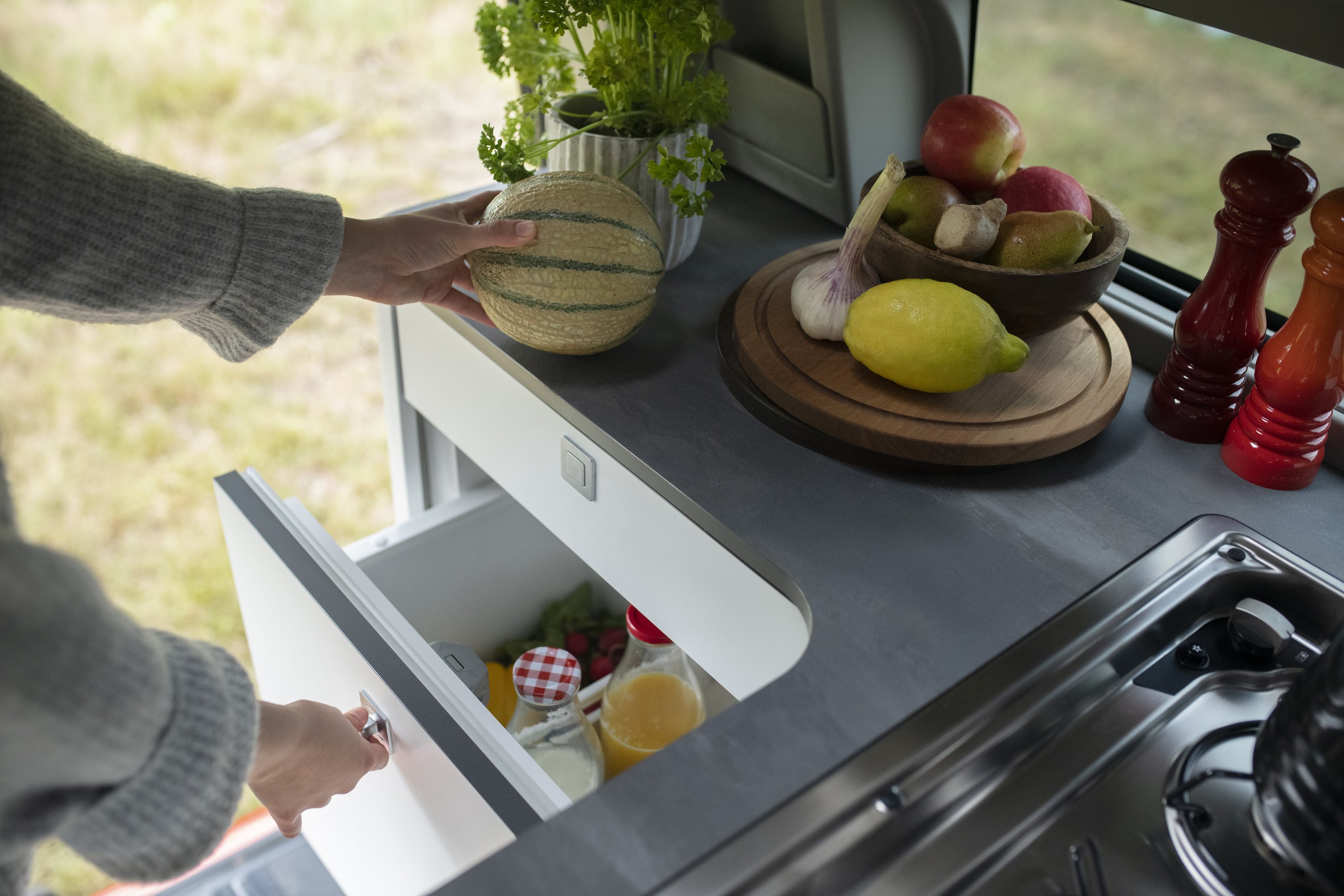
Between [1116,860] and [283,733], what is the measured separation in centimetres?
51

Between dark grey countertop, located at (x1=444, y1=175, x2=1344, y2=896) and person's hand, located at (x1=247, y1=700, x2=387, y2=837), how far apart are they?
0.21m

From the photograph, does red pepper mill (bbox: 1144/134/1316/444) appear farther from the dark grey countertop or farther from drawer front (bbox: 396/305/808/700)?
drawer front (bbox: 396/305/808/700)

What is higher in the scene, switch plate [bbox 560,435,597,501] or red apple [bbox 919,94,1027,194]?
red apple [bbox 919,94,1027,194]

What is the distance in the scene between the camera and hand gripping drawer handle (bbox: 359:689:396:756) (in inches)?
28.3

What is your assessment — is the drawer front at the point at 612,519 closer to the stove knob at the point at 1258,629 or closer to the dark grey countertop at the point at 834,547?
the dark grey countertop at the point at 834,547

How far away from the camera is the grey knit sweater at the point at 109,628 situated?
455mm

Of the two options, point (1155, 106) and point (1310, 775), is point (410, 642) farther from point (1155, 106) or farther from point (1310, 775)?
point (1155, 106)

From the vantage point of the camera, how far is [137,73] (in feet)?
7.39

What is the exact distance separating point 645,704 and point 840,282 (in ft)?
1.46

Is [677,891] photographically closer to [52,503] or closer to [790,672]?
[790,672]

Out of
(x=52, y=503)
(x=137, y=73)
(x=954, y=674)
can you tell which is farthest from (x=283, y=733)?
(x=137, y=73)

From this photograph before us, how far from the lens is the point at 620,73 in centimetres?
86

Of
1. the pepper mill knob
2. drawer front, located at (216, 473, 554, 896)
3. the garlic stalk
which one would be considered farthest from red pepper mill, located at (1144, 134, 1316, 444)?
drawer front, located at (216, 473, 554, 896)

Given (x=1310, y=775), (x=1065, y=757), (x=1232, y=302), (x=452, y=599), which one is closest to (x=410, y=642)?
(x=452, y=599)
